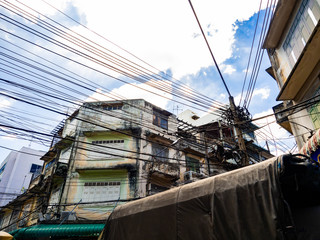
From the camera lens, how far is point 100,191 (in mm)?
16281

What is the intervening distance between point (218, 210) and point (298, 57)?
7167 mm

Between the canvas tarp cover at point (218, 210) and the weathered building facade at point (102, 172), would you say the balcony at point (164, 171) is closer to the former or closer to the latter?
the weathered building facade at point (102, 172)

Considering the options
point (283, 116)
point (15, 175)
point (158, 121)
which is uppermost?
point (158, 121)

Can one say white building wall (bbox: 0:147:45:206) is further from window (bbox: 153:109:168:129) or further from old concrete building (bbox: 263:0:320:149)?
old concrete building (bbox: 263:0:320:149)

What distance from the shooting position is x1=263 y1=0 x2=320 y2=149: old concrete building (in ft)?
23.2

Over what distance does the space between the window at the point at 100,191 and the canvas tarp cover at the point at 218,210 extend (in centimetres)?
1266

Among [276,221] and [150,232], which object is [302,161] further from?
[150,232]

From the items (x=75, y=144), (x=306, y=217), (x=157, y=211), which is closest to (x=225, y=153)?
(x=157, y=211)

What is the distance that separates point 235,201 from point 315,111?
7150 millimetres

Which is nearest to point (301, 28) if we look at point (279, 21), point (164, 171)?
point (279, 21)

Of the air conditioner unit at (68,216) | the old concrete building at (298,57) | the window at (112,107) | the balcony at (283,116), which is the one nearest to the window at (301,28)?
the old concrete building at (298,57)

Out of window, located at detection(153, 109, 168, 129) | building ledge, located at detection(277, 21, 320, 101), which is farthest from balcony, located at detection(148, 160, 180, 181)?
building ledge, located at detection(277, 21, 320, 101)

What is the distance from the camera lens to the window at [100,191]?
15.9 metres

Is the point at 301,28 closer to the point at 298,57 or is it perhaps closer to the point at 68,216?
the point at 298,57
